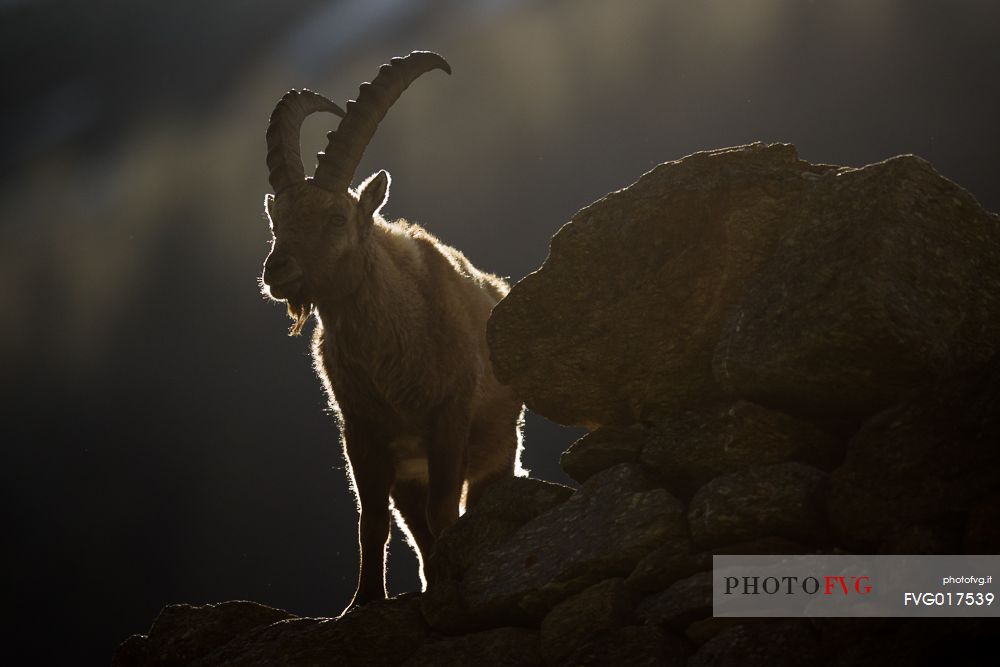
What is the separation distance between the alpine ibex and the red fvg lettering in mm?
4029

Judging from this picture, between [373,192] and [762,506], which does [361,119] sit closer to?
[373,192]

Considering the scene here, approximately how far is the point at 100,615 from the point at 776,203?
3342 inches

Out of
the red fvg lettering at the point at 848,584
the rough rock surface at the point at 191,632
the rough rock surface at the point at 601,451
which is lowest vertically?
the red fvg lettering at the point at 848,584

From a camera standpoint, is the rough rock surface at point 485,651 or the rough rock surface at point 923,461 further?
the rough rock surface at point 485,651

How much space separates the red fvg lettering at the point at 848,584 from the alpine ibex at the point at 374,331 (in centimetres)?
403

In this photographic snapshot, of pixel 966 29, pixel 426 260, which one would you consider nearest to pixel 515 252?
pixel 966 29

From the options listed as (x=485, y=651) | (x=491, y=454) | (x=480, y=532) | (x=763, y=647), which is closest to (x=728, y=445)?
(x=763, y=647)

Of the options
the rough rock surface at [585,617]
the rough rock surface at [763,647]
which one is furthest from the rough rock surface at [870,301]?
the rough rock surface at [763,647]

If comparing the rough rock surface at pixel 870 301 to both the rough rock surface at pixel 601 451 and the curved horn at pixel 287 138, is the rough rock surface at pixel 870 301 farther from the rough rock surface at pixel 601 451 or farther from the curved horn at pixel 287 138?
the curved horn at pixel 287 138

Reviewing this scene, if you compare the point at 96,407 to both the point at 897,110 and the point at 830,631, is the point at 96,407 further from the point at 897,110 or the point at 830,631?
the point at 830,631

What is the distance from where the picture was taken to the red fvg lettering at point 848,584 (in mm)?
5793

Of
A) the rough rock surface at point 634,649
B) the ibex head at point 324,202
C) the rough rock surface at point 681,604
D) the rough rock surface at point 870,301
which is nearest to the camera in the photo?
the rough rock surface at point 634,649

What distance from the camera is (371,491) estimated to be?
974 cm

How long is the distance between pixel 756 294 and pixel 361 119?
4238mm
